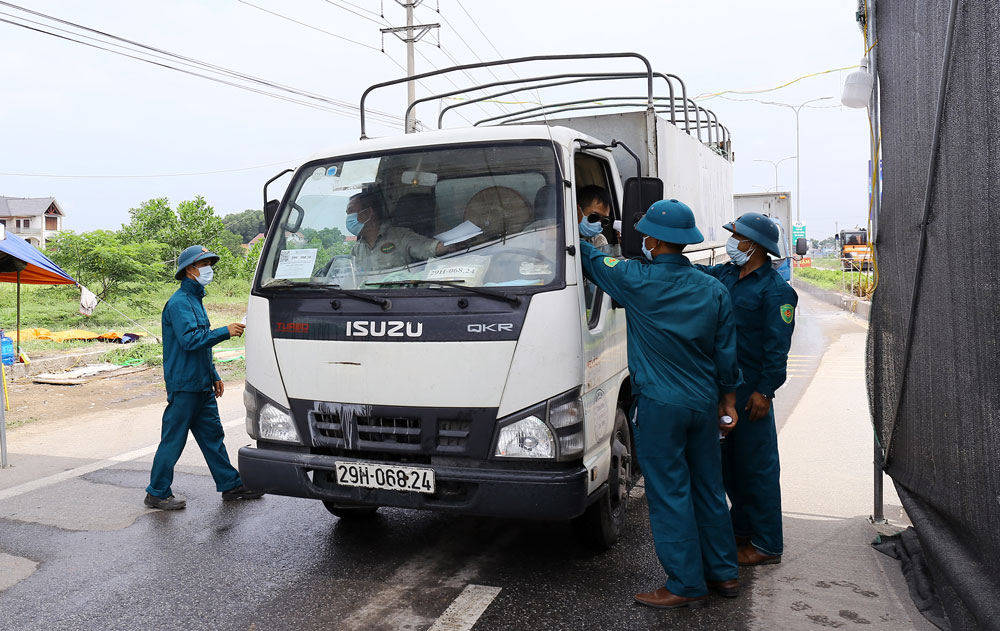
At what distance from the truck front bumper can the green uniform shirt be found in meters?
0.99

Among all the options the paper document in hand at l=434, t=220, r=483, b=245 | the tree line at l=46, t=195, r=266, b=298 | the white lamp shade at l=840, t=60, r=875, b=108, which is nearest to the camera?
the paper document in hand at l=434, t=220, r=483, b=245

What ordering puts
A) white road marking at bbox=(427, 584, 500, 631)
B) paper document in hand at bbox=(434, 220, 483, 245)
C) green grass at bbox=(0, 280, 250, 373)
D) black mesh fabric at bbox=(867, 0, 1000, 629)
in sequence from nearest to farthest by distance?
black mesh fabric at bbox=(867, 0, 1000, 629) → white road marking at bbox=(427, 584, 500, 631) → paper document in hand at bbox=(434, 220, 483, 245) → green grass at bbox=(0, 280, 250, 373)

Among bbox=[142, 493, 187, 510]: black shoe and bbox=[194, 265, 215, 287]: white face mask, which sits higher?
bbox=[194, 265, 215, 287]: white face mask

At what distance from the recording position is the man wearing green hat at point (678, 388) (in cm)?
365

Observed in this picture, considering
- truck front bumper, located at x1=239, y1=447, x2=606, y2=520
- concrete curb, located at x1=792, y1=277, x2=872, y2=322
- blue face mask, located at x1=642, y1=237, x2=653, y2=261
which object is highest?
blue face mask, located at x1=642, y1=237, x2=653, y2=261

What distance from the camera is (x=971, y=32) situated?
2.90 m

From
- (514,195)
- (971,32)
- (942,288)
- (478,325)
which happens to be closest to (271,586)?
(478,325)

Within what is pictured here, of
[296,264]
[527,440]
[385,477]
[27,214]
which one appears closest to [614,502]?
[527,440]

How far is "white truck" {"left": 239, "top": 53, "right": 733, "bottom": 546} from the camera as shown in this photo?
3625 mm

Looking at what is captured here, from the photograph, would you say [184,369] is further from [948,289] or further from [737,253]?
[948,289]

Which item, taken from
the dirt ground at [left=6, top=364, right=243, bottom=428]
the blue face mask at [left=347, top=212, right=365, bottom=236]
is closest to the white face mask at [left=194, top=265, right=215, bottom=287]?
the blue face mask at [left=347, top=212, right=365, bottom=236]

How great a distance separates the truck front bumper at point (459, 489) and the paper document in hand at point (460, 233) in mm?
1129

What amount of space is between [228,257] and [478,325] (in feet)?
119

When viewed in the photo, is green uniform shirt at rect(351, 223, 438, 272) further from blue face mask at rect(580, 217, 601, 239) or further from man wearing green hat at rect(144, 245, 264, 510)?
man wearing green hat at rect(144, 245, 264, 510)
